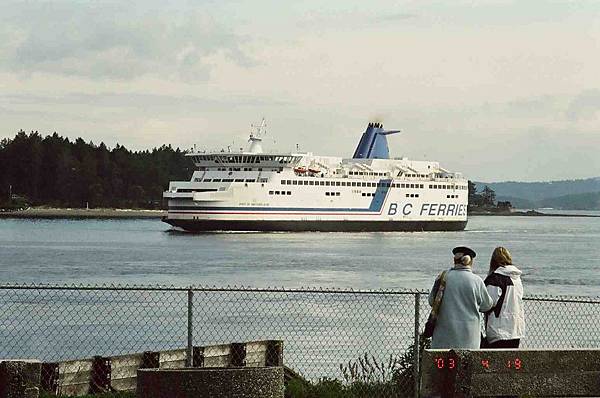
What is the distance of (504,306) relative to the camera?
1019 cm

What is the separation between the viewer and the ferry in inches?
3204

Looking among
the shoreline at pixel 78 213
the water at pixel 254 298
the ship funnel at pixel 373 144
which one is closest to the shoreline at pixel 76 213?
the shoreline at pixel 78 213

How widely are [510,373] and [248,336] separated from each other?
12990mm

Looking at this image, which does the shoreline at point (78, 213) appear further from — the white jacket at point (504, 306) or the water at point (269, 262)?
the white jacket at point (504, 306)

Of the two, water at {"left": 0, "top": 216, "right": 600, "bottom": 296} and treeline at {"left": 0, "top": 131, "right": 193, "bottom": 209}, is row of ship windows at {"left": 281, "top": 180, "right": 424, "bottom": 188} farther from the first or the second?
treeline at {"left": 0, "top": 131, "right": 193, "bottom": 209}

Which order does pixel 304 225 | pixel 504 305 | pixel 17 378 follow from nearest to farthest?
pixel 17 378
pixel 504 305
pixel 304 225

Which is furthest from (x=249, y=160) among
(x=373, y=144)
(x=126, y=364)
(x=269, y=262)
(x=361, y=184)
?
(x=126, y=364)

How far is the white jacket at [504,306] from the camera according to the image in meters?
10.2

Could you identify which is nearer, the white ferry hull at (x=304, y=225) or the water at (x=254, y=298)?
the water at (x=254, y=298)

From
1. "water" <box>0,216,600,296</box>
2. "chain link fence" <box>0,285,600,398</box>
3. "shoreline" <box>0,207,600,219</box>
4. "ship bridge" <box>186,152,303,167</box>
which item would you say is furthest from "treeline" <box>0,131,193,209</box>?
"chain link fence" <box>0,285,600,398</box>

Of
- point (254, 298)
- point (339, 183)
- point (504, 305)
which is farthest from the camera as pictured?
point (339, 183)

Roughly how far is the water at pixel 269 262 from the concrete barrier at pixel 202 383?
96.8 feet

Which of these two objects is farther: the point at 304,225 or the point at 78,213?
the point at 78,213

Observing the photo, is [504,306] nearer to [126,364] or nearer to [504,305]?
[504,305]
